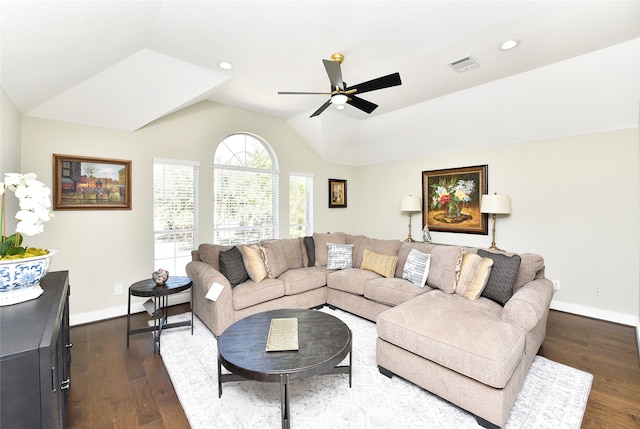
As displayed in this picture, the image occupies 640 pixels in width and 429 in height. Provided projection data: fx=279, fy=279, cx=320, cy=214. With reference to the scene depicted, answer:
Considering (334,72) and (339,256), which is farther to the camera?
(339,256)

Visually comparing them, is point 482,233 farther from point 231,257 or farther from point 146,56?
point 146,56

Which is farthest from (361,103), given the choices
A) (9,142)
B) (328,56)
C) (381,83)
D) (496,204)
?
(9,142)

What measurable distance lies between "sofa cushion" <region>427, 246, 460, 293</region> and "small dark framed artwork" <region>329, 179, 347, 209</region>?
2.98 meters

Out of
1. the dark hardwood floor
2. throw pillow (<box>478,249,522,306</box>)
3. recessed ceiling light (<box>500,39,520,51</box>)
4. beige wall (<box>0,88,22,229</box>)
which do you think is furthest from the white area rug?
recessed ceiling light (<box>500,39,520,51</box>)

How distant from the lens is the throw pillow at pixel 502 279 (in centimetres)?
263

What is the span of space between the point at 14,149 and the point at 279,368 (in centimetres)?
330

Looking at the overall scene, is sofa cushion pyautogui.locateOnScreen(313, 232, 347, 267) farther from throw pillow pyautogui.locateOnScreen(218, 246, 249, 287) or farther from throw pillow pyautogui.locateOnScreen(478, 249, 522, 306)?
throw pillow pyautogui.locateOnScreen(478, 249, 522, 306)

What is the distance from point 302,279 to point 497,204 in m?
3.04

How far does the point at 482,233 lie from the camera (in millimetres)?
4566

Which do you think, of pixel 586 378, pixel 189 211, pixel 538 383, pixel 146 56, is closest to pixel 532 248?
pixel 586 378

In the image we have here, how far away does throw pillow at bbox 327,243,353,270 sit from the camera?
4.10 meters

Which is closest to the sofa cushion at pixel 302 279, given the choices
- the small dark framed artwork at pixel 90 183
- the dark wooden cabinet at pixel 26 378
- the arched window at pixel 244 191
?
the arched window at pixel 244 191

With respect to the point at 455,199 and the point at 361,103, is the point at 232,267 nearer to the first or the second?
the point at 361,103

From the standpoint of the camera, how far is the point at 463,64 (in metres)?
3.14
